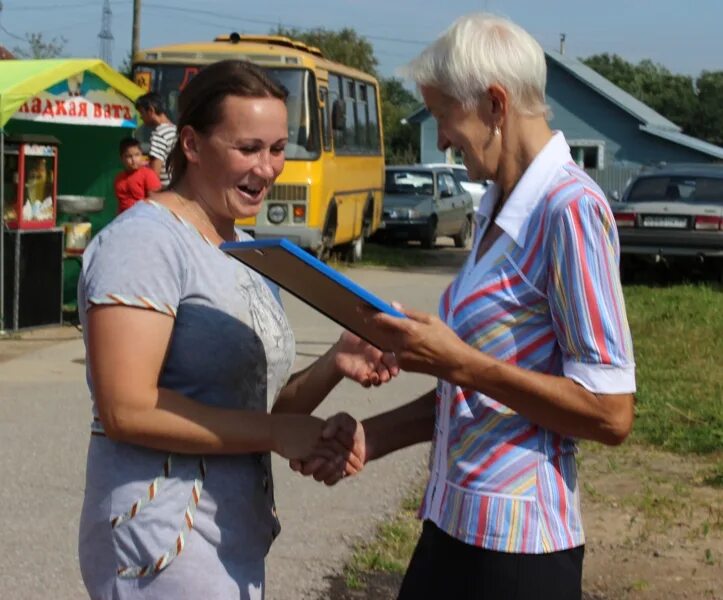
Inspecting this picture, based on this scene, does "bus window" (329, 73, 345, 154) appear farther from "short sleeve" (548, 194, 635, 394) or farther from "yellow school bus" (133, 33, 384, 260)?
"short sleeve" (548, 194, 635, 394)

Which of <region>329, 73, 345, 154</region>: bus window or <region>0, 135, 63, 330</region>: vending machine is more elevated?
<region>329, 73, 345, 154</region>: bus window

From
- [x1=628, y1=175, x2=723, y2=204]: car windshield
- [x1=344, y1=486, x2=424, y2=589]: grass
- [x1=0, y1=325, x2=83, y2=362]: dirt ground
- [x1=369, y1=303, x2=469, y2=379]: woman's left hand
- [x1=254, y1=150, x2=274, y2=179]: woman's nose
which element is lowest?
[x1=0, y1=325, x2=83, y2=362]: dirt ground

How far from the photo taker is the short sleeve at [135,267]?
2.55 meters

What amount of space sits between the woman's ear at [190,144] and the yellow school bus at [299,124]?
14278 mm

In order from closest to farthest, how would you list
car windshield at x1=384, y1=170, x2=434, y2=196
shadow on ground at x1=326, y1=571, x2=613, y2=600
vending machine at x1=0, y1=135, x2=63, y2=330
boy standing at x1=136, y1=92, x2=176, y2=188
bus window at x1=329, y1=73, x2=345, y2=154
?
1. shadow on ground at x1=326, y1=571, x2=613, y2=600
2. boy standing at x1=136, y1=92, x2=176, y2=188
3. vending machine at x1=0, y1=135, x2=63, y2=330
4. bus window at x1=329, y1=73, x2=345, y2=154
5. car windshield at x1=384, y1=170, x2=434, y2=196

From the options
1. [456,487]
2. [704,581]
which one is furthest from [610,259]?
[704,581]

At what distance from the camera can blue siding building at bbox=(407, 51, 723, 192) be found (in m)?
53.9

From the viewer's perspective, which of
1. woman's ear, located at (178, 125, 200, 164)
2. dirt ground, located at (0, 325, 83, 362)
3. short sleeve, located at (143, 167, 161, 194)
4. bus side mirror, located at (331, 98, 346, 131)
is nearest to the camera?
woman's ear, located at (178, 125, 200, 164)

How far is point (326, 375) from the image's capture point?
306 cm

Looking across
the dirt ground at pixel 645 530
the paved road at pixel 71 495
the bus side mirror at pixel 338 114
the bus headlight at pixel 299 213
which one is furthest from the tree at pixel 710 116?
the dirt ground at pixel 645 530

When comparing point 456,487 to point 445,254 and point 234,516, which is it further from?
point 445,254

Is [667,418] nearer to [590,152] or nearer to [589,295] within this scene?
[589,295]

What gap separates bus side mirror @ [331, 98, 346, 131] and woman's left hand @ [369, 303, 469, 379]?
1695 cm

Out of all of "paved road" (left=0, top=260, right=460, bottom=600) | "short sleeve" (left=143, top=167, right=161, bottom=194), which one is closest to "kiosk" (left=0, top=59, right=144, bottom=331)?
"short sleeve" (left=143, top=167, right=161, bottom=194)
